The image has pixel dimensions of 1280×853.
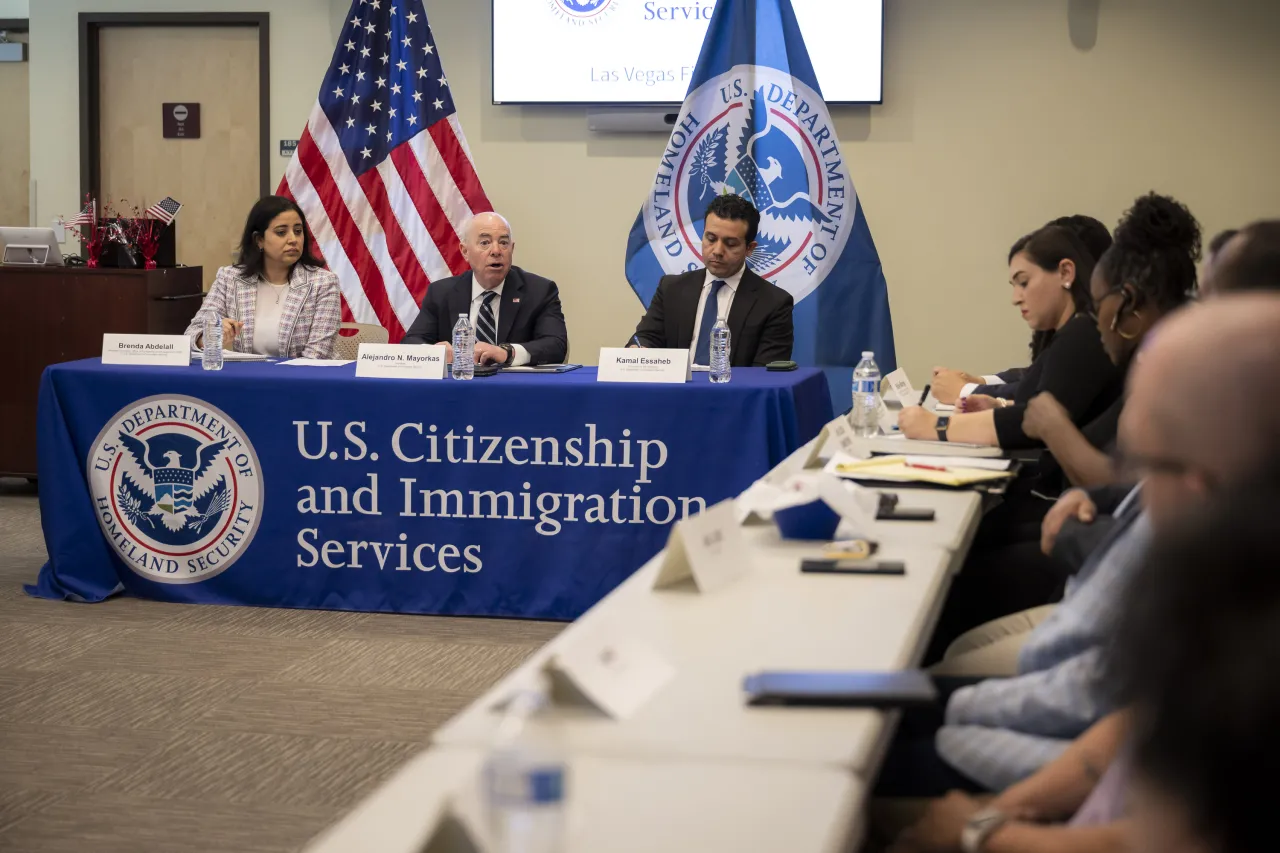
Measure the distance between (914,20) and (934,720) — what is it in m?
4.96

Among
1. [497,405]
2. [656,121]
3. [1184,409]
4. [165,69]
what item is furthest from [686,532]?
[165,69]

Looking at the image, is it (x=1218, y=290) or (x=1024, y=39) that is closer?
(x=1218, y=290)

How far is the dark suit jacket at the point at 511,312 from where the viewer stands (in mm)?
4660

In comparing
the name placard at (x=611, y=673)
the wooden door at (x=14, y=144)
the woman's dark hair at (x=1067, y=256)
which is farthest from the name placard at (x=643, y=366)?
the wooden door at (x=14, y=144)

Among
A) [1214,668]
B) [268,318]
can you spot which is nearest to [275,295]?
[268,318]

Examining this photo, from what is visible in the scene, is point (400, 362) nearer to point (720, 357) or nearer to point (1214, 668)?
point (720, 357)

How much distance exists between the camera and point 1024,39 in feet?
20.3

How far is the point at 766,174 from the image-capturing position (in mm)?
5066

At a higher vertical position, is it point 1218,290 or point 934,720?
point 1218,290

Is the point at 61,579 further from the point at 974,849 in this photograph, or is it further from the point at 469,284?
the point at 974,849

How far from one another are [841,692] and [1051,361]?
1.71 meters

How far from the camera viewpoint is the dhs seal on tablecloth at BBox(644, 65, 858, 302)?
505 cm

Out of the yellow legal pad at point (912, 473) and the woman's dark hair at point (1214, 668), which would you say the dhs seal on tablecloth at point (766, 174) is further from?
the woman's dark hair at point (1214, 668)

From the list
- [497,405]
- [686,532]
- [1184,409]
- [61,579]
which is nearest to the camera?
[1184,409]
